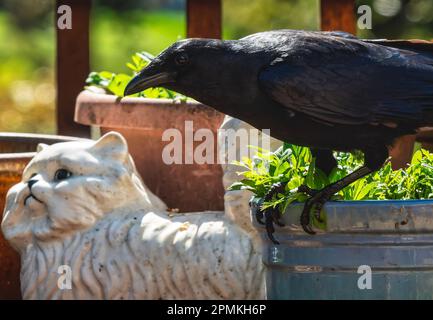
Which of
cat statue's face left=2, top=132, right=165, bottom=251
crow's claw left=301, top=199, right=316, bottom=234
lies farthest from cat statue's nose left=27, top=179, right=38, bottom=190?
crow's claw left=301, top=199, right=316, bottom=234

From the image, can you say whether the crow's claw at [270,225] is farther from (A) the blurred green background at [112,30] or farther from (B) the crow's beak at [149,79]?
(A) the blurred green background at [112,30]

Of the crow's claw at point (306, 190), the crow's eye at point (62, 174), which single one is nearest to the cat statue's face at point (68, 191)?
the crow's eye at point (62, 174)

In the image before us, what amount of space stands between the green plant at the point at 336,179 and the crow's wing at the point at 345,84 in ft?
0.54

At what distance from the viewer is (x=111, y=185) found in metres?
4.50

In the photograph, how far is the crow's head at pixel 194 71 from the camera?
3.55 m

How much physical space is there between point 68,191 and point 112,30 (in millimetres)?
6330

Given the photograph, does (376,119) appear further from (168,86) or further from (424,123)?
(168,86)

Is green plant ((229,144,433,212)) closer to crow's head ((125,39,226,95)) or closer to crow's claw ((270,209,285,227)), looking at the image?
crow's claw ((270,209,285,227))

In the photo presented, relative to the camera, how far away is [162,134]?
4977 millimetres

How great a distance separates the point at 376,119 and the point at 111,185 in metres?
1.31

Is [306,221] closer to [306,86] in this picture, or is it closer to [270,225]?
[270,225]

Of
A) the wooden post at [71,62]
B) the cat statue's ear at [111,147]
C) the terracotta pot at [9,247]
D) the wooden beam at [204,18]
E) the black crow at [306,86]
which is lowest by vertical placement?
the terracotta pot at [9,247]
